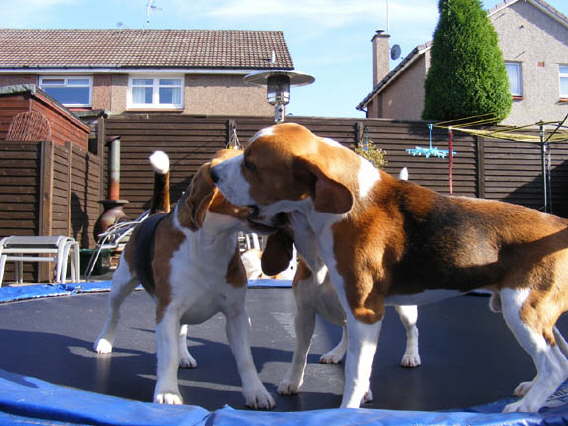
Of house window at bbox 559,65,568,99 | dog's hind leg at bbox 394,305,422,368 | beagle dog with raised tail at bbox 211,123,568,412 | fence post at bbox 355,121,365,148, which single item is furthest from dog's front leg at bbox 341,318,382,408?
house window at bbox 559,65,568,99

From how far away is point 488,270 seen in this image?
151 centimetres

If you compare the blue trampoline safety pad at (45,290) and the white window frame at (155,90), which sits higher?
the white window frame at (155,90)

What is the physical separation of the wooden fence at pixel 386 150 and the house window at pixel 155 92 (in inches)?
161

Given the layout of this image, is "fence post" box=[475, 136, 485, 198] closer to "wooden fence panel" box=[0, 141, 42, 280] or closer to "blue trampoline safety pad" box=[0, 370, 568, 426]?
"wooden fence panel" box=[0, 141, 42, 280]

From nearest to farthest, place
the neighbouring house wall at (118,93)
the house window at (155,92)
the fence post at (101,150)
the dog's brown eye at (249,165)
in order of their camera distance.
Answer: the dog's brown eye at (249,165), the fence post at (101,150), the neighbouring house wall at (118,93), the house window at (155,92)

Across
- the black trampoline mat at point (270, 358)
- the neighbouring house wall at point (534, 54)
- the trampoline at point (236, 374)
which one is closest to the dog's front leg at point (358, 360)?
the trampoline at point (236, 374)

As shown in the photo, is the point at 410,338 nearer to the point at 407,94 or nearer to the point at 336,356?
the point at 336,356

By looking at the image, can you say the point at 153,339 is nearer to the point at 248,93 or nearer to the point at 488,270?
the point at 488,270

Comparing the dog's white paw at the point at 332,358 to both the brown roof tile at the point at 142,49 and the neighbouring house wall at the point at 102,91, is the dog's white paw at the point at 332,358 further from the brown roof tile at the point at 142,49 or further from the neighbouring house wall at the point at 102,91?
the neighbouring house wall at the point at 102,91

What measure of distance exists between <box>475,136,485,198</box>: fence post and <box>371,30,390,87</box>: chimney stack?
313 inches

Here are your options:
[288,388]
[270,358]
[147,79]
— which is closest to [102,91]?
[147,79]

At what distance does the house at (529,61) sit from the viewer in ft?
46.6

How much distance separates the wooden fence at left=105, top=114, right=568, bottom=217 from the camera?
9.67 meters

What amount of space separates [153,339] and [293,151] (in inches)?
66.8
